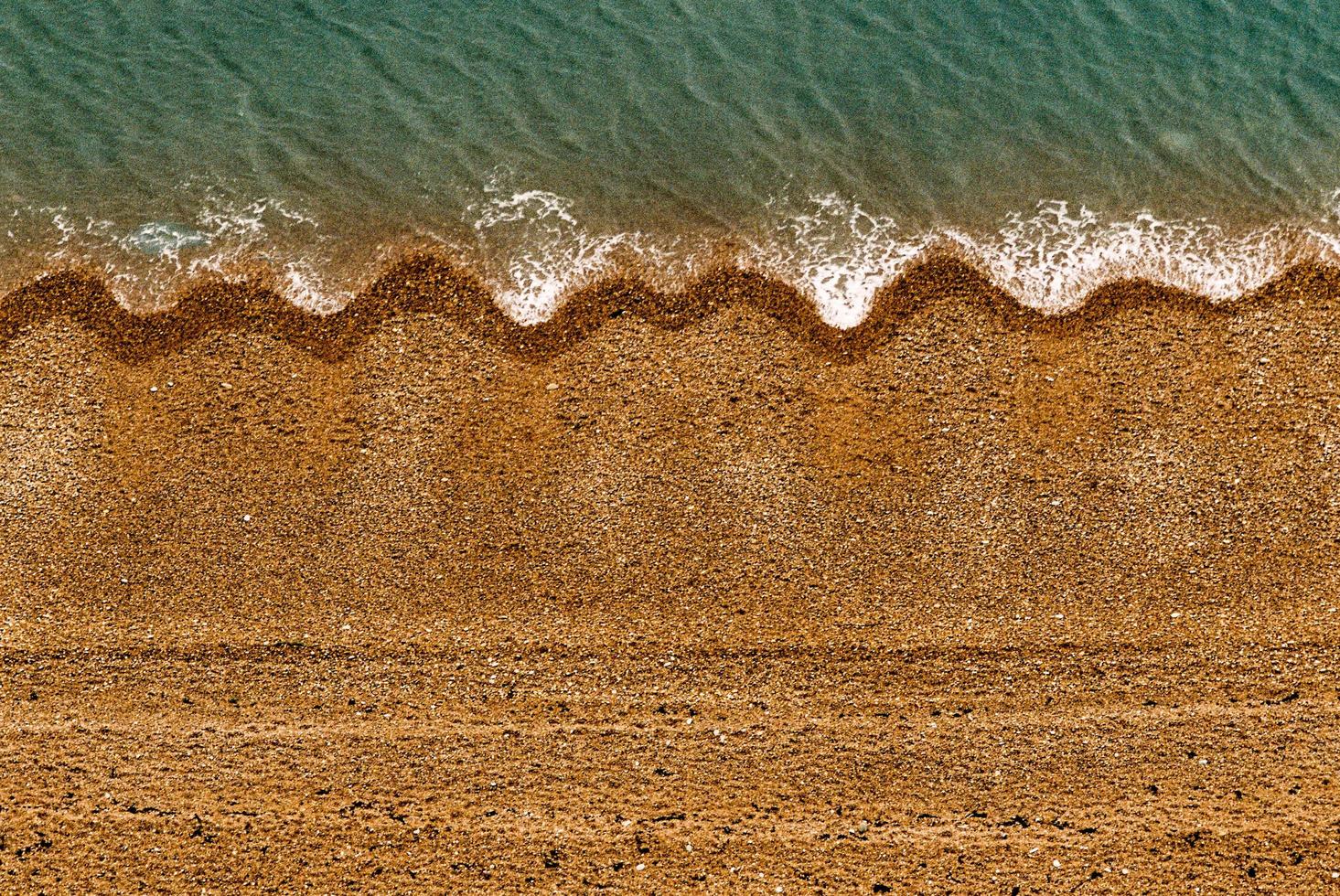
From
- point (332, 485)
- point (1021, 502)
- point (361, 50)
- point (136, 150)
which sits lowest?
point (332, 485)

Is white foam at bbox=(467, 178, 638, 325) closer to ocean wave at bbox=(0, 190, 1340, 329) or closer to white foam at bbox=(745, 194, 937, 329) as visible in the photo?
ocean wave at bbox=(0, 190, 1340, 329)

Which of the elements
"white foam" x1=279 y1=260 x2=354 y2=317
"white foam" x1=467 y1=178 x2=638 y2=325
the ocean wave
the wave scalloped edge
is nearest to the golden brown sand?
the wave scalloped edge

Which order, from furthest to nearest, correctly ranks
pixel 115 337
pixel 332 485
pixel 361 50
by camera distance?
pixel 361 50 < pixel 115 337 < pixel 332 485

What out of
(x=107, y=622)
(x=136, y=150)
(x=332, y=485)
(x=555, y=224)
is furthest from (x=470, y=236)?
(x=107, y=622)

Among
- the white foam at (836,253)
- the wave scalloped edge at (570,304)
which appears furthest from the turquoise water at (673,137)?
the wave scalloped edge at (570,304)

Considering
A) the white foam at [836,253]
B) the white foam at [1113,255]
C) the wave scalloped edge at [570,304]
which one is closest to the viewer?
the wave scalloped edge at [570,304]

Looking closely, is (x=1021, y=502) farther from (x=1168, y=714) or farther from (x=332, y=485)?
(x=332, y=485)

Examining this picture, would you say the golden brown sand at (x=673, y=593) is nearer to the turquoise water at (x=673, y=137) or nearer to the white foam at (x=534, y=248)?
the white foam at (x=534, y=248)
